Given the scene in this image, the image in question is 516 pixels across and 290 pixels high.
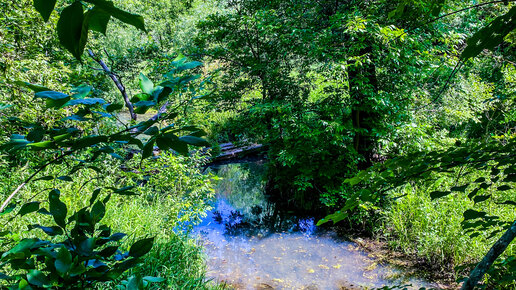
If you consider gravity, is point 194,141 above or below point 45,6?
below

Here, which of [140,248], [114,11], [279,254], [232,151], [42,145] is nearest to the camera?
[114,11]

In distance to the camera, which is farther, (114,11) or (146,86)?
(146,86)

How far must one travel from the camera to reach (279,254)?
4398 millimetres

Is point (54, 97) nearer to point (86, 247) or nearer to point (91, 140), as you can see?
point (91, 140)

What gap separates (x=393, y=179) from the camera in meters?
1.05

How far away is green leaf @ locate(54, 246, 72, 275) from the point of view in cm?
63

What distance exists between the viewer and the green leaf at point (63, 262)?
634mm

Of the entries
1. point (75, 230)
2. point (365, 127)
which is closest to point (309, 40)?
point (365, 127)

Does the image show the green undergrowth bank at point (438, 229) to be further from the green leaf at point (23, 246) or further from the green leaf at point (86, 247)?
the green leaf at point (23, 246)

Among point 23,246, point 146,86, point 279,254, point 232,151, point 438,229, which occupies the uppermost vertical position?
point 146,86

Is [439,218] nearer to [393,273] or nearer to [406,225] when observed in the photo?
[406,225]

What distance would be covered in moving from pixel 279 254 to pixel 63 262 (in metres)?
4.10

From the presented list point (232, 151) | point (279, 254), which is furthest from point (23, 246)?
point (232, 151)

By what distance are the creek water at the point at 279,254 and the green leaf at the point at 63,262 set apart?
280cm
